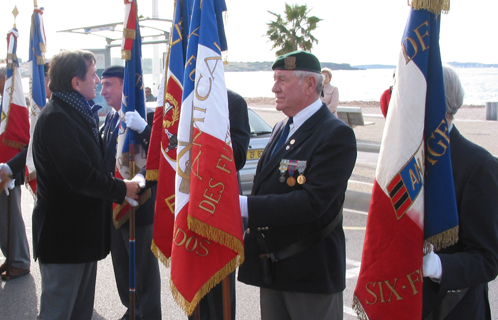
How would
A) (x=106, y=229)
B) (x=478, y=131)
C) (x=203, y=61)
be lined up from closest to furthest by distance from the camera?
(x=203, y=61) < (x=106, y=229) < (x=478, y=131)

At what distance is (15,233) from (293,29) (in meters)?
24.5

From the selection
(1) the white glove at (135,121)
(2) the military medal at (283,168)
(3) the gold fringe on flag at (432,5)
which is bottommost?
(2) the military medal at (283,168)

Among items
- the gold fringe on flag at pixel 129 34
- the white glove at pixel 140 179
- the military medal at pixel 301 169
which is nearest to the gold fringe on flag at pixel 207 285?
the military medal at pixel 301 169

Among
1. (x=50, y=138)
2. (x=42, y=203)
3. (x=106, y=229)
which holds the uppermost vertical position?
(x=50, y=138)

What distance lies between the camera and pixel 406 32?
221 centimetres

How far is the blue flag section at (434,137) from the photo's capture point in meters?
2.07

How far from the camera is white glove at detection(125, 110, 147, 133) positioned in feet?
12.3

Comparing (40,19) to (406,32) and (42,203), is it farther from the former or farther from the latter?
(406,32)

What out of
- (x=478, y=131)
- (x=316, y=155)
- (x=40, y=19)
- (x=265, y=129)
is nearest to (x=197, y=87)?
(x=316, y=155)

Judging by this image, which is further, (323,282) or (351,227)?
(351,227)

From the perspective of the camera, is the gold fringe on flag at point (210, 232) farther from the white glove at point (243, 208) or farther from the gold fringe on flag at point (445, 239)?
the gold fringe on flag at point (445, 239)

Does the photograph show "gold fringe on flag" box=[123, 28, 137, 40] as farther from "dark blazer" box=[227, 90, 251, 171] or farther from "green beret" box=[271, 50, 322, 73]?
"green beret" box=[271, 50, 322, 73]

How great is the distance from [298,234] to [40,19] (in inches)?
162

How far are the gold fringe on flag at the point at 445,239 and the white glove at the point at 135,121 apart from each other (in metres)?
2.38
